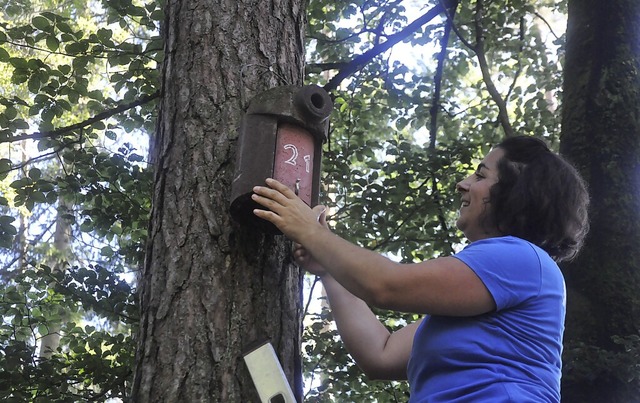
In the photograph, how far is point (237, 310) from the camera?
6.01 ft

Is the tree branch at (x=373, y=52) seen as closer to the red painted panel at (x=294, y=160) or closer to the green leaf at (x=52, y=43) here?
the green leaf at (x=52, y=43)

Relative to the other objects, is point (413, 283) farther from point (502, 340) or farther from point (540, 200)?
point (540, 200)

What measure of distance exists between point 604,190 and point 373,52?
5.80 ft

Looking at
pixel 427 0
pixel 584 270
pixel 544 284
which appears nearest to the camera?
pixel 544 284

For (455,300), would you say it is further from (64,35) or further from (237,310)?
(64,35)

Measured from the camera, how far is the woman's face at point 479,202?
1918 millimetres

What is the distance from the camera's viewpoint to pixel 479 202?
1.93 meters

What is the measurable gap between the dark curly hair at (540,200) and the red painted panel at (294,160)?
523 millimetres

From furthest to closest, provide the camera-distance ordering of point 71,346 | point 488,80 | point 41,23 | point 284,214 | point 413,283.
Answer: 1. point 488,80
2. point 71,346
3. point 41,23
4. point 284,214
5. point 413,283

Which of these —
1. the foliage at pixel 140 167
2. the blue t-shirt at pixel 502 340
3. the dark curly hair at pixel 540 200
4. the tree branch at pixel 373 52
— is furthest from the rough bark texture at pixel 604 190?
the blue t-shirt at pixel 502 340

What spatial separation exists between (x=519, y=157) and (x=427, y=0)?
14.5ft

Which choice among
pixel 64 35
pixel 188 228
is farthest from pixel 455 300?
pixel 64 35

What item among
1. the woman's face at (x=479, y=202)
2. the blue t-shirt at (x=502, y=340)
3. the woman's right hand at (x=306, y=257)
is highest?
the woman's face at (x=479, y=202)

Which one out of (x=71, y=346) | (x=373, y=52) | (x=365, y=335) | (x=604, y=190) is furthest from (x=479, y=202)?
(x=71, y=346)
